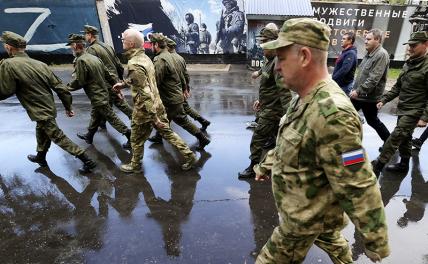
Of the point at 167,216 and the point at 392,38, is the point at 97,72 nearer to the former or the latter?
the point at 167,216

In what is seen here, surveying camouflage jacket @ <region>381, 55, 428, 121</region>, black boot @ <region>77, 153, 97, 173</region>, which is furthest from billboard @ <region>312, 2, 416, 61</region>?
black boot @ <region>77, 153, 97, 173</region>

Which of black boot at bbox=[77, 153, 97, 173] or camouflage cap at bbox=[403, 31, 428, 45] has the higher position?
camouflage cap at bbox=[403, 31, 428, 45]

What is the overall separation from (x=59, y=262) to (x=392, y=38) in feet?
48.2

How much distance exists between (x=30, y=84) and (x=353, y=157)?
4.19 m

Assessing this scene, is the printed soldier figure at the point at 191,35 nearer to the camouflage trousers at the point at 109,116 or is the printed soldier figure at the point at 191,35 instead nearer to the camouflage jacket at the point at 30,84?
the camouflage trousers at the point at 109,116

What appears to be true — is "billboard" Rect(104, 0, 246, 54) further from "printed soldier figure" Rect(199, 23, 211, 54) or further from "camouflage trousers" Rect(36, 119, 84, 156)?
"camouflage trousers" Rect(36, 119, 84, 156)

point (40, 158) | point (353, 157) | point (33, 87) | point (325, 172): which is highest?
point (353, 157)

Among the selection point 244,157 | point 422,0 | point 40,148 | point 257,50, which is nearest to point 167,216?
point 244,157

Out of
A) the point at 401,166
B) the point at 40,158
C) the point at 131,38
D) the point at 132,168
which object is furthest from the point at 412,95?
the point at 40,158

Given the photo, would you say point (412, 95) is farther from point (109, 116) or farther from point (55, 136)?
point (55, 136)

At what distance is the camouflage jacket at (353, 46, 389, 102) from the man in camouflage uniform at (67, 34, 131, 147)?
3901mm

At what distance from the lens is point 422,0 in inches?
464

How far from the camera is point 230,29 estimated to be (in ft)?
44.5

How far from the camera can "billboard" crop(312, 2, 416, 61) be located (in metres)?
13.2
